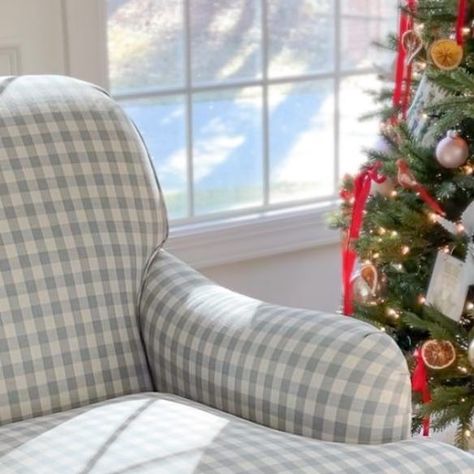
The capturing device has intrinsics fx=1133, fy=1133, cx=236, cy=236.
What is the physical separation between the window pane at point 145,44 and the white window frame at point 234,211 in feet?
0.07

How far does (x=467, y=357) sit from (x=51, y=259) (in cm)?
80

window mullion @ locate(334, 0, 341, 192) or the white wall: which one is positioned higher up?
window mullion @ locate(334, 0, 341, 192)

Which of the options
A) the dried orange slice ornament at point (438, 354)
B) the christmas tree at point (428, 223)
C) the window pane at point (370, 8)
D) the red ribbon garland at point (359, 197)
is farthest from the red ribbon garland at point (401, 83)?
the window pane at point (370, 8)

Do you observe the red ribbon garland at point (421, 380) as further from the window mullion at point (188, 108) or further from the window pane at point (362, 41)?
the window pane at point (362, 41)

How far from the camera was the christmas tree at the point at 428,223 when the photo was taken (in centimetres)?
209

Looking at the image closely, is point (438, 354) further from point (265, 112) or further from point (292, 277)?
point (265, 112)

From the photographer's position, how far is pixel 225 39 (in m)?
2.81

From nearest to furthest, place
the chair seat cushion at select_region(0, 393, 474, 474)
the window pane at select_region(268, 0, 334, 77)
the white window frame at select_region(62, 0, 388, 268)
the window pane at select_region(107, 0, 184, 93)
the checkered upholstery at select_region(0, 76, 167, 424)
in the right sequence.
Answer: the chair seat cushion at select_region(0, 393, 474, 474) < the checkered upholstery at select_region(0, 76, 167, 424) < the white window frame at select_region(62, 0, 388, 268) < the window pane at select_region(107, 0, 184, 93) < the window pane at select_region(268, 0, 334, 77)

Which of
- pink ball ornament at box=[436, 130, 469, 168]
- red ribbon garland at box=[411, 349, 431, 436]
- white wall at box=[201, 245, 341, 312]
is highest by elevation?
pink ball ornament at box=[436, 130, 469, 168]

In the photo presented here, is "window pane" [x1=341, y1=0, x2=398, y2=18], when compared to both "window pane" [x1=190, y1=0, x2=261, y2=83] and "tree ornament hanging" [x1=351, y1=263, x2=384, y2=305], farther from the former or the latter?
"tree ornament hanging" [x1=351, y1=263, x2=384, y2=305]

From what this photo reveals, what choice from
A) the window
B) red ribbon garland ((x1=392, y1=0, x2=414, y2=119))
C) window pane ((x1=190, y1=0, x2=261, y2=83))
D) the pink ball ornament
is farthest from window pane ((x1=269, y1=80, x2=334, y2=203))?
the pink ball ornament

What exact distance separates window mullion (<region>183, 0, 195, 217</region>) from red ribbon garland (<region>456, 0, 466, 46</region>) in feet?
2.72

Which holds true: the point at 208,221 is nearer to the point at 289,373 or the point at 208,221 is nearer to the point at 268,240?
the point at 268,240

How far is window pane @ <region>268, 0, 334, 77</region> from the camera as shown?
9.41 feet
